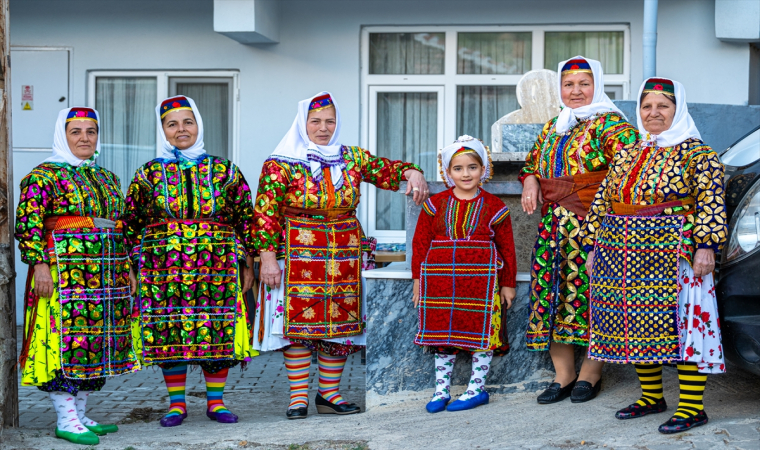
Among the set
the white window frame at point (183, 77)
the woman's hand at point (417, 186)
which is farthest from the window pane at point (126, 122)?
the woman's hand at point (417, 186)

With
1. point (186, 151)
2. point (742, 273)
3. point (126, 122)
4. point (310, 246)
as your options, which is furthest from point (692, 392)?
point (126, 122)

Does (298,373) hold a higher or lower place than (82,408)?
higher

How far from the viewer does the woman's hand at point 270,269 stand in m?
4.45

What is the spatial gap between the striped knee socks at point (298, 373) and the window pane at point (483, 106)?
3694 mm

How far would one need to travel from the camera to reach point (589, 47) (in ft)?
24.9

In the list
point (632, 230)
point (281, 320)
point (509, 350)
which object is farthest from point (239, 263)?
point (632, 230)

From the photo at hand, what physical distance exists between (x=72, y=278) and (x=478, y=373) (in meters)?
2.09

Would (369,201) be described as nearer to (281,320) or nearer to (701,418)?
(281,320)

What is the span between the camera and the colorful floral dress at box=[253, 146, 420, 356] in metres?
4.46

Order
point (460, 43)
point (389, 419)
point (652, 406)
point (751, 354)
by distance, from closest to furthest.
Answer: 1. point (751, 354)
2. point (652, 406)
3. point (389, 419)
4. point (460, 43)

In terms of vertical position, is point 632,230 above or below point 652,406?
above

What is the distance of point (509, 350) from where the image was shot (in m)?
4.57

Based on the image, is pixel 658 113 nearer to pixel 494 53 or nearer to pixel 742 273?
pixel 742 273

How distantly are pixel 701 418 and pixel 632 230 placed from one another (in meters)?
0.89
